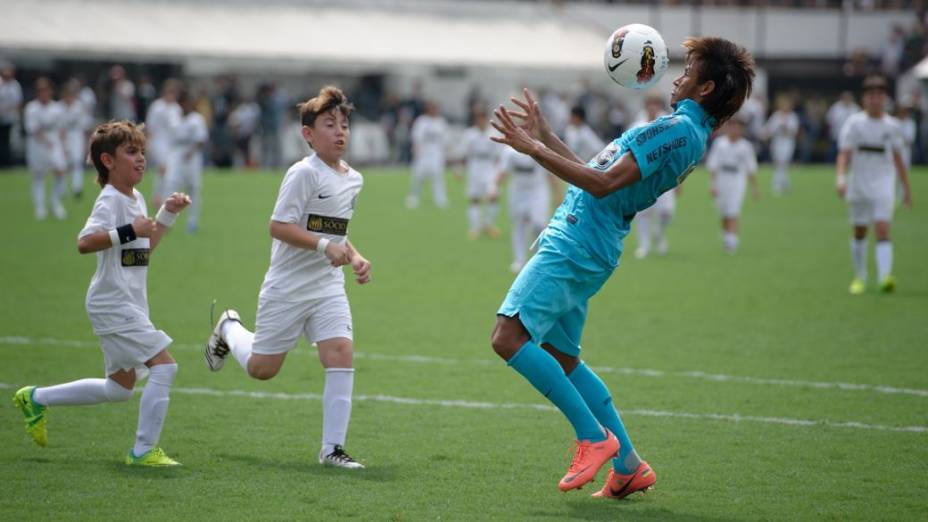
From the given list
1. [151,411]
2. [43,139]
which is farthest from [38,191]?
[151,411]

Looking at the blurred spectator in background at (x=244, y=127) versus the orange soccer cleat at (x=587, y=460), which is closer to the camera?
the orange soccer cleat at (x=587, y=460)

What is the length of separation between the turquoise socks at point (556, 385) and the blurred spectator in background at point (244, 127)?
116ft

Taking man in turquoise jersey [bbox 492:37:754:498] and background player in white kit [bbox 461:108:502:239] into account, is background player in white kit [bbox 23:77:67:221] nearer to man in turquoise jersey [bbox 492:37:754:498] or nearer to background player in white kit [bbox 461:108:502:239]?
background player in white kit [bbox 461:108:502:239]

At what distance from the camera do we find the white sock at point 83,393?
7.10 meters

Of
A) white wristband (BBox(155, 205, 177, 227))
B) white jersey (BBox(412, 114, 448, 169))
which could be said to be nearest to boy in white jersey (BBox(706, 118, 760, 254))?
white jersey (BBox(412, 114, 448, 169))

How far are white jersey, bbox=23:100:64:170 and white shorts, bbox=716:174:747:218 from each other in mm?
12988

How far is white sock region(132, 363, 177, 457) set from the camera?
22.6 feet

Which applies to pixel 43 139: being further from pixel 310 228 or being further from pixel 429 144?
pixel 310 228

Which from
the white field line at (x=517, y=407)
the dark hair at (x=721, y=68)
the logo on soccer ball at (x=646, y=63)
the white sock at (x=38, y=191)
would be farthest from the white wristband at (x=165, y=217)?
the white sock at (x=38, y=191)

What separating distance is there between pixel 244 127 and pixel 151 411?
34.8 meters

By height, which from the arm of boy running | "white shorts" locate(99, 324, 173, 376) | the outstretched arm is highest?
the outstretched arm

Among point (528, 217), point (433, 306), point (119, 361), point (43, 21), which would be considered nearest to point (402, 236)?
point (528, 217)

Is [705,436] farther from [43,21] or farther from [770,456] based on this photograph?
[43,21]

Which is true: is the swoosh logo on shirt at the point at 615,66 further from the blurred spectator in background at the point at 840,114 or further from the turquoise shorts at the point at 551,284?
the blurred spectator in background at the point at 840,114
